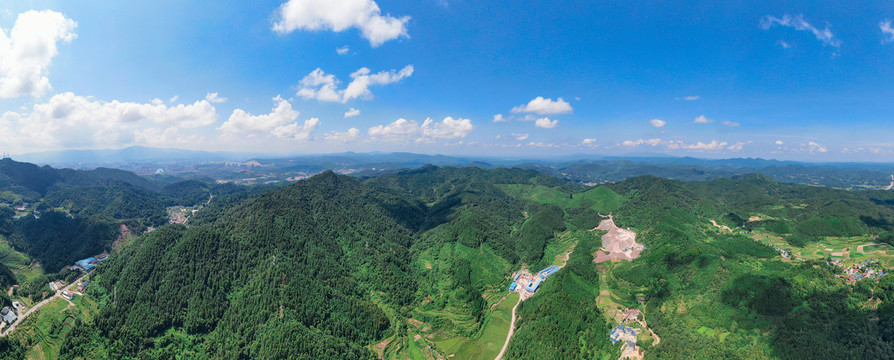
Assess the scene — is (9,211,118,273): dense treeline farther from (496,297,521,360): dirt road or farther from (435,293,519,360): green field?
(496,297,521,360): dirt road

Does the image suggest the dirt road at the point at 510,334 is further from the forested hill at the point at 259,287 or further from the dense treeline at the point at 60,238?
the dense treeline at the point at 60,238

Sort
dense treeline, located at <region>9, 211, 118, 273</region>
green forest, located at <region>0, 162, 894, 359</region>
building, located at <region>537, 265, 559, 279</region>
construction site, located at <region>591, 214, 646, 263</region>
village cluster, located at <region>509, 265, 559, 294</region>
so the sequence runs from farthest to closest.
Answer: construction site, located at <region>591, 214, 646, 263</region> → dense treeline, located at <region>9, 211, 118, 273</region> → building, located at <region>537, 265, 559, 279</region> → village cluster, located at <region>509, 265, 559, 294</region> → green forest, located at <region>0, 162, 894, 359</region>

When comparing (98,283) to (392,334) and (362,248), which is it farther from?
(392,334)

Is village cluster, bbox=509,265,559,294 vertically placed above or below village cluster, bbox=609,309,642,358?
above

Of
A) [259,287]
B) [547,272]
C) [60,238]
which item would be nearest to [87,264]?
[60,238]

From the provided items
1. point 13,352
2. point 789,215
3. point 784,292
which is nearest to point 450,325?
point 784,292

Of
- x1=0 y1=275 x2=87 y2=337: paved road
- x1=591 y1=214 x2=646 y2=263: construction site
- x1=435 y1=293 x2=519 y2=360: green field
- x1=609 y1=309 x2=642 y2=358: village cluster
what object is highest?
x1=591 y1=214 x2=646 y2=263: construction site

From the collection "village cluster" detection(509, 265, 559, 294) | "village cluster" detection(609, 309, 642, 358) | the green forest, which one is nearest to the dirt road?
the green forest

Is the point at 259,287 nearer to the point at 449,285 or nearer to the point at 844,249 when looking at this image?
the point at 449,285
